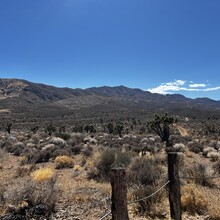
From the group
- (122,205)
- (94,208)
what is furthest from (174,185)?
(94,208)

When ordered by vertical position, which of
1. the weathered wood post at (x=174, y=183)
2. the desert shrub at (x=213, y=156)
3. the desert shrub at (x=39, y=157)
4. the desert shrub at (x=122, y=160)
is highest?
the weathered wood post at (x=174, y=183)

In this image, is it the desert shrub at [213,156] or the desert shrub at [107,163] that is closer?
the desert shrub at [107,163]

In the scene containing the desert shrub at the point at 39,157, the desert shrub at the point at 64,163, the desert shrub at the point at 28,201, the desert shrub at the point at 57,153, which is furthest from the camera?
the desert shrub at the point at 57,153

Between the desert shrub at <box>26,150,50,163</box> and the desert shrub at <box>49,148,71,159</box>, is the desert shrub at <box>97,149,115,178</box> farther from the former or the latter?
the desert shrub at <box>49,148,71,159</box>

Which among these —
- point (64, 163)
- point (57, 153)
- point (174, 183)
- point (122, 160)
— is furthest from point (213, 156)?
point (174, 183)

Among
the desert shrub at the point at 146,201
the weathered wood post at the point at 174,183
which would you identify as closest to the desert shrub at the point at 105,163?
the desert shrub at the point at 146,201

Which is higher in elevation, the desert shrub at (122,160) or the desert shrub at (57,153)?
the desert shrub at (122,160)

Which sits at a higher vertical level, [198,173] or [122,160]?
[122,160]

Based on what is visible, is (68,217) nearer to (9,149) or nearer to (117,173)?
(117,173)

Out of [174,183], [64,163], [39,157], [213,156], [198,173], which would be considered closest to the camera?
[174,183]

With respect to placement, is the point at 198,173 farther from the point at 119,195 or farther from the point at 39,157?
the point at 39,157

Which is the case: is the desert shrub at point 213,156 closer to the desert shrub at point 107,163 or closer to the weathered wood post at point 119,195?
the desert shrub at point 107,163

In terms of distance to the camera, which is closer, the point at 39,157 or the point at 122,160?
the point at 122,160

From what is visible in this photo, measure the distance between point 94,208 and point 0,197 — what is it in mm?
2624
